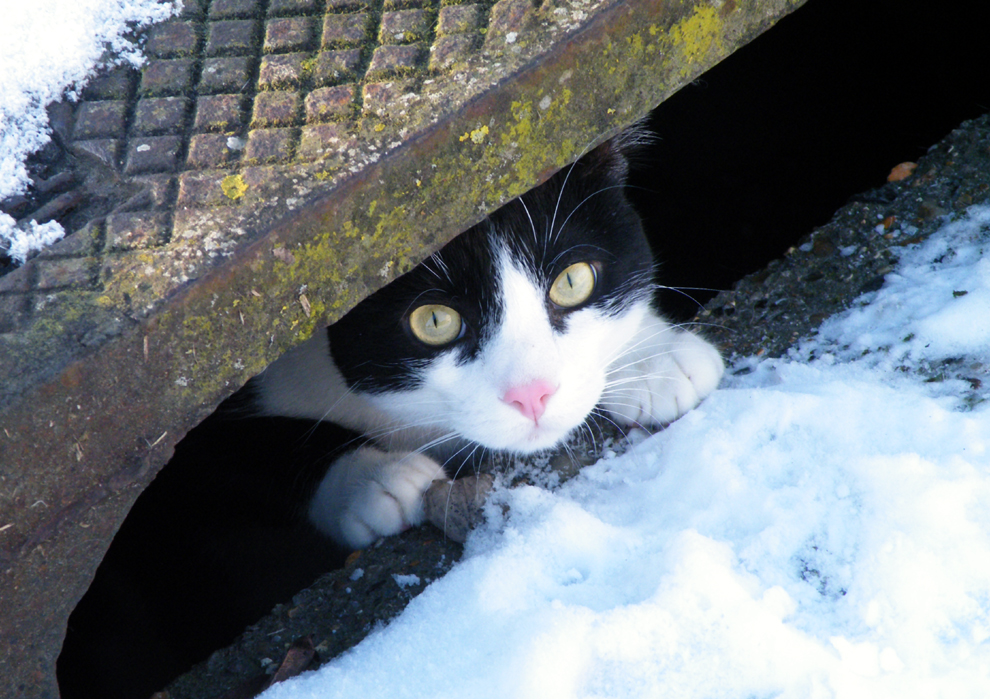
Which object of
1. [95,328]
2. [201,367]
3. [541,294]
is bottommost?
[541,294]

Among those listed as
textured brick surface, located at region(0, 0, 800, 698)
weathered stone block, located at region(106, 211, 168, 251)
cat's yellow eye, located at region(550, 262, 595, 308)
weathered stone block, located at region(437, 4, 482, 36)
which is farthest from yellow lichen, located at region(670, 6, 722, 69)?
weathered stone block, located at region(106, 211, 168, 251)

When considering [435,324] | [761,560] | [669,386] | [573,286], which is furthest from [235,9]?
[761,560]

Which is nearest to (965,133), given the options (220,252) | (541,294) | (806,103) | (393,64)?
(806,103)

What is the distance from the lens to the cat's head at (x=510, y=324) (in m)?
1.32

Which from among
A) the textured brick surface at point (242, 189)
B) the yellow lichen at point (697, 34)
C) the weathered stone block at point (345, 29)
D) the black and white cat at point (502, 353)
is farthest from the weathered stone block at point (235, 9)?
the yellow lichen at point (697, 34)

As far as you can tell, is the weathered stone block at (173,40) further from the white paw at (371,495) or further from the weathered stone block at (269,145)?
the white paw at (371,495)

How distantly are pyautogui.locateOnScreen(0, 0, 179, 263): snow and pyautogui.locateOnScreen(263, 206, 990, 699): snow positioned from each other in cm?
82

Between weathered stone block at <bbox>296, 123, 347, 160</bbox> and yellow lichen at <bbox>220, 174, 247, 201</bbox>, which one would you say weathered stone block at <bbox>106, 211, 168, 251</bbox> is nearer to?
yellow lichen at <bbox>220, 174, 247, 201</bbox>

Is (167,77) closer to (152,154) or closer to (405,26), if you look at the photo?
(152,154)

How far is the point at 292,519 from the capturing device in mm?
1732

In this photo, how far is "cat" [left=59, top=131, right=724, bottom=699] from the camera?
4.41 ft

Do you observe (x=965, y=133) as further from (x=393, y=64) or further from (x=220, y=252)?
(x=220, y=252)

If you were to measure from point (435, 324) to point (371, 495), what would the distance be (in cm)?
37

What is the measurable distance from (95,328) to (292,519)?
0.98 m
